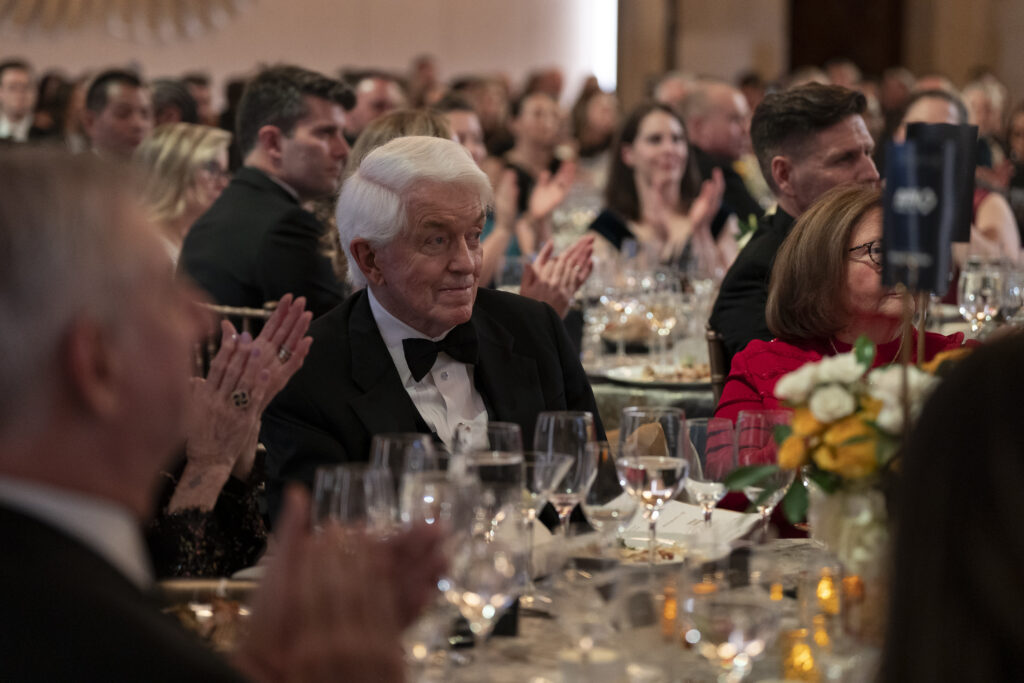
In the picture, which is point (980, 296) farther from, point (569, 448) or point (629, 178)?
point (629, 178)

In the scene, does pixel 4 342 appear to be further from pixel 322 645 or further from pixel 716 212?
pixel 716 212

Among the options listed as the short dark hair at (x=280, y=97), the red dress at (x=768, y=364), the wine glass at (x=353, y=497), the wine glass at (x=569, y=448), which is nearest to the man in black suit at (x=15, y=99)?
the short dark hair at (x=280, y=97)

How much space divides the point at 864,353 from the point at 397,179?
1.26 m

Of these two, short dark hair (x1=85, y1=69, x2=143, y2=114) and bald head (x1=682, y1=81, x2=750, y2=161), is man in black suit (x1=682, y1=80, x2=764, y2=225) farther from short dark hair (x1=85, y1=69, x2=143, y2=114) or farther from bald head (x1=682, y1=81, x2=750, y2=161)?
short dark hair (x1=85, y1=69, x2=143, y2=114)

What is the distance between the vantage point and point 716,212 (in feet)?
21.0

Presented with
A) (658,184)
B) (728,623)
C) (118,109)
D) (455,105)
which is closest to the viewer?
(728,623)

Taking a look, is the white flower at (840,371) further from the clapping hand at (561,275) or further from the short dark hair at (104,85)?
the short dark hair at (104,85)

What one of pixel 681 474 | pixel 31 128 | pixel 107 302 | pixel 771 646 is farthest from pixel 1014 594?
pixel 31 128

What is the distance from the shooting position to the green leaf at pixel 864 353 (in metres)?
1.83

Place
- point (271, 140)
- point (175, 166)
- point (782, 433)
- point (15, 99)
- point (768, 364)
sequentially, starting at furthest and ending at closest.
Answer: point (15, 99) → point (175, 166) → point (271, 140) → point (768, 364) → point (782, 433)

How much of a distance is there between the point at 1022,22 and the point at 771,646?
14.0m

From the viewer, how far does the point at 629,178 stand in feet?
22.2

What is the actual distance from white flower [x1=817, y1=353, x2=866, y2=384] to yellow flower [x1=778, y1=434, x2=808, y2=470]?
0.09 meters

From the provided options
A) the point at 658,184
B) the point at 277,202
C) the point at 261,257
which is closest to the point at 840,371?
the point at 261,257
